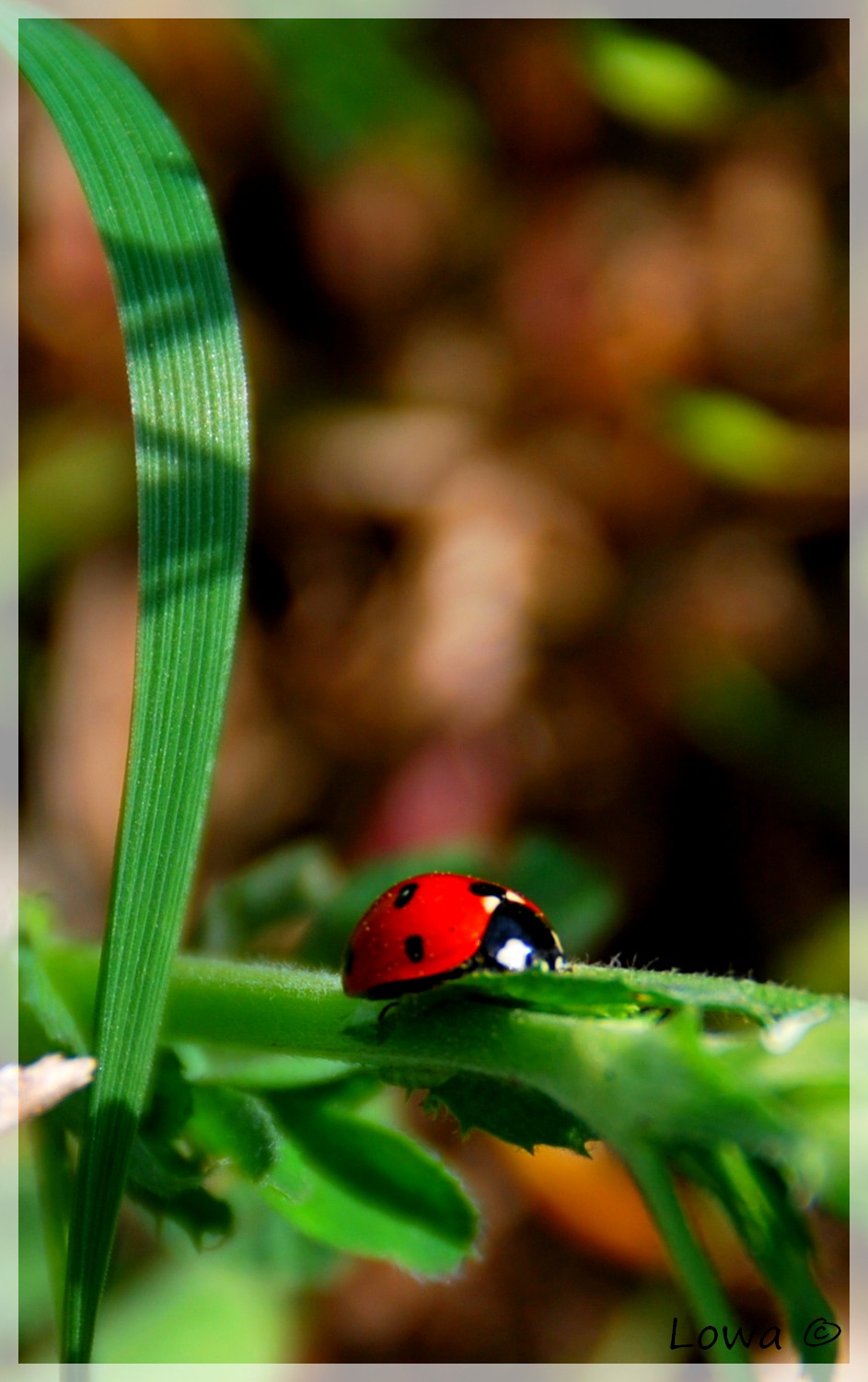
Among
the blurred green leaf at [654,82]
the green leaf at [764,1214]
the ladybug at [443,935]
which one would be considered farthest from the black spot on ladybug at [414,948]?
the blurred green leaf at [654,82]

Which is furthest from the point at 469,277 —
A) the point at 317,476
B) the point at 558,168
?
the point at 317,476

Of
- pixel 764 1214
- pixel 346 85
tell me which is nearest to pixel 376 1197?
pixel 764 1214

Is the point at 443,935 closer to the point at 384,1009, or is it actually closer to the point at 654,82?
the point at 384,1009

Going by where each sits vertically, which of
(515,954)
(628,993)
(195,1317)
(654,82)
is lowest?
(195,1317)

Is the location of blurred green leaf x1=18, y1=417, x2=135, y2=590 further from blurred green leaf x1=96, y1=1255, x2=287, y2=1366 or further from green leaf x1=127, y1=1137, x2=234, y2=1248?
green leaf x1=127, y1=1137, x2=234, y2=1248

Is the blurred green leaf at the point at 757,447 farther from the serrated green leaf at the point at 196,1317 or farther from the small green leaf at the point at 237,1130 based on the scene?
the small green leaf at the point at 237,1130

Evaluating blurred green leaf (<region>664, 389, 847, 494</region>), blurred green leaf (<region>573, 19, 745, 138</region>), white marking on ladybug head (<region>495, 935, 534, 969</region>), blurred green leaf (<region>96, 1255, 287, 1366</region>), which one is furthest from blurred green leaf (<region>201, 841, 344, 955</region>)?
blurred green leaf (<region>573, 19, 745, 138</region>)

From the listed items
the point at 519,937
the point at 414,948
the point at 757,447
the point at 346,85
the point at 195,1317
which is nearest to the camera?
the point at 414,948
